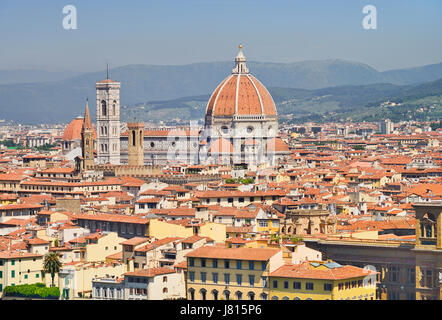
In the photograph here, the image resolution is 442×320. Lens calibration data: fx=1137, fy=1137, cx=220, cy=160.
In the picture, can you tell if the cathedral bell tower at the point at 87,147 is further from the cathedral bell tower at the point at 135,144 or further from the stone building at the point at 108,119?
the stone building at the point at 108,119

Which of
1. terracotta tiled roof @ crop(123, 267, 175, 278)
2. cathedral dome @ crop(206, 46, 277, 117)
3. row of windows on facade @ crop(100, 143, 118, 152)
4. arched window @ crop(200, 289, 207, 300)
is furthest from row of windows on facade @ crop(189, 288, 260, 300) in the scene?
cathedral dome @ crop(206, 46, 277, 117)

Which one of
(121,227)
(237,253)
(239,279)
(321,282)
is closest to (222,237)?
(121,227)

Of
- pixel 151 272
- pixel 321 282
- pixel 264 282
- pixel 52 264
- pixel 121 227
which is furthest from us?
pixel 121 227

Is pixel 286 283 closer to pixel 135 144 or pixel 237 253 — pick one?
pixel 237 253

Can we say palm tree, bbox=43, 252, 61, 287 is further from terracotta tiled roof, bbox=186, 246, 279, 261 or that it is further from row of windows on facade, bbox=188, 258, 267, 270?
row of windows on facade, bbox=188, 258, 267, 270
